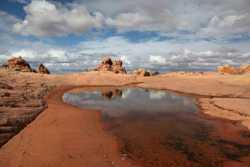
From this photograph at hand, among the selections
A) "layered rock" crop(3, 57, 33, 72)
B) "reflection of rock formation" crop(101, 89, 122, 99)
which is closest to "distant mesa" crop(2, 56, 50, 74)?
"layered rock" crop(3, 57, 33, 72)

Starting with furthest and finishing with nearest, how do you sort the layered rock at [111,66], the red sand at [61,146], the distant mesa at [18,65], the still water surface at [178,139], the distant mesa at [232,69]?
the layered rock at [111,66] → the distant mesa at [232,69] → the distant mesa at [18,65] → the still water surface at [178,139] → the red sand at [61,146]

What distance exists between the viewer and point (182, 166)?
455 inches

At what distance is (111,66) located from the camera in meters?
94.6

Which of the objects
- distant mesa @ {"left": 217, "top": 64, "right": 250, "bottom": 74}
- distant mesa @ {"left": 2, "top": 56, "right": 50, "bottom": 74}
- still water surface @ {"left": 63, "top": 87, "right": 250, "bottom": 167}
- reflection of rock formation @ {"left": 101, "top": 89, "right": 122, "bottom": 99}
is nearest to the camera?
still water surface @ {"left": 63, "top": 87, "right": 250, "bottom": 167}

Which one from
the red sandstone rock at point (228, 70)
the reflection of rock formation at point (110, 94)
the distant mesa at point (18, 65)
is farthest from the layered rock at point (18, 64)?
the red sandstone rock at point (228, 70)

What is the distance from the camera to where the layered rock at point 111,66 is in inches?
3628

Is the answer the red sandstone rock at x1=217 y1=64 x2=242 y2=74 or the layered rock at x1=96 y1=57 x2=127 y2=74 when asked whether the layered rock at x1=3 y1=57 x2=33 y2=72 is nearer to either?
the layered rock at x1=96 y1=57 x2=127 y2=74

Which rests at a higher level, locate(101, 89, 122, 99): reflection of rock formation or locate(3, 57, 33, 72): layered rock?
locate(3, 57, 33, 72): layered rock

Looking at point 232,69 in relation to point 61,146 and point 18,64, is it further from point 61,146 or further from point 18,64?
point 61,146

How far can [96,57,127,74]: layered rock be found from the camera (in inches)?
3628

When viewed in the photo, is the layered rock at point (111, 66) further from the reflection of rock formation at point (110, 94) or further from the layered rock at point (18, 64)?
the reflection of rock formation at point (110, 94)

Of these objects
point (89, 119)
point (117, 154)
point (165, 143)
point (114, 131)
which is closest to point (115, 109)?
point (89, 119)

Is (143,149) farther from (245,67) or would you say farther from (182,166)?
(245,67)

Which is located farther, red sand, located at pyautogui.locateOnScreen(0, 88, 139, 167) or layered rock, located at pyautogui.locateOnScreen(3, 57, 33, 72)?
layered rock, located at pyautogui.locateOnScreen(3, 57, 33, 72)
